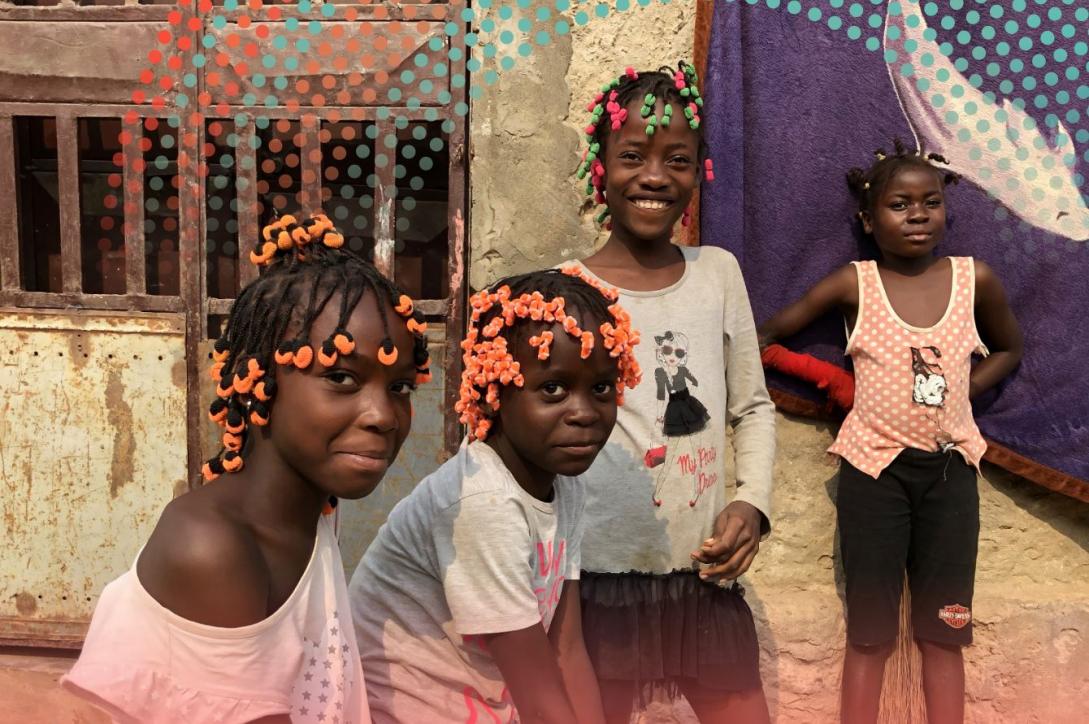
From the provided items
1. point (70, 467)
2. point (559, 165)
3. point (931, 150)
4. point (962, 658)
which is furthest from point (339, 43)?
point (962, 658)

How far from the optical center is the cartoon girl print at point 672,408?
2.07 meters

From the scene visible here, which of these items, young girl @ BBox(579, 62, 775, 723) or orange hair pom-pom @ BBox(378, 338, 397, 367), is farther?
young girl @ BBox(579, 62, 775, 723)

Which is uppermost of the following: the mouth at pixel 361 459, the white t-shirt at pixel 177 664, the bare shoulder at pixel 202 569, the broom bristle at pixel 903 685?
the mouth at pixel 361 459

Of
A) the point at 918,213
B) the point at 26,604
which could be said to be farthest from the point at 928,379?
the point at 26,604

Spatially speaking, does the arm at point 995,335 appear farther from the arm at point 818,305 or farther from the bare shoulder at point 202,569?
the bare shoulder at point 202,569

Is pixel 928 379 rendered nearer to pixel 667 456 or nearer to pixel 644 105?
pixel 667 456

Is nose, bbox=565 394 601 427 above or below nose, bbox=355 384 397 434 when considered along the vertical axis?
below

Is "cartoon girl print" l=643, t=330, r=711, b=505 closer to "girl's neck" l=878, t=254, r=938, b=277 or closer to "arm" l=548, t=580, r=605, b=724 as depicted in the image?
"arm" l=548, t=580, r=605, b=724

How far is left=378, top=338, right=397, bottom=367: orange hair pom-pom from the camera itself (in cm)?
133

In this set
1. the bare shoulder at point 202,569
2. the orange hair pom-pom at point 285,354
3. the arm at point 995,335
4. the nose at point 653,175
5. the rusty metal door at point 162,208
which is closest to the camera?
the bare shoulder at point 202,569

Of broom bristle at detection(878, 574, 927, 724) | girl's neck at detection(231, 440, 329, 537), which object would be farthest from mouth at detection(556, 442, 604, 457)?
broom bristle at detection(878, 574, 927, 724)

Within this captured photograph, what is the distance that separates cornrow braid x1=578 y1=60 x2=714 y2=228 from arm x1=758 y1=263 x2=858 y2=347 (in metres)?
0.63

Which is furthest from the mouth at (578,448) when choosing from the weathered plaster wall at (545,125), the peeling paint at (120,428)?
the peeling paint at (120,428)

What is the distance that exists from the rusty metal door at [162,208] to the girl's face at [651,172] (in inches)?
32.9
